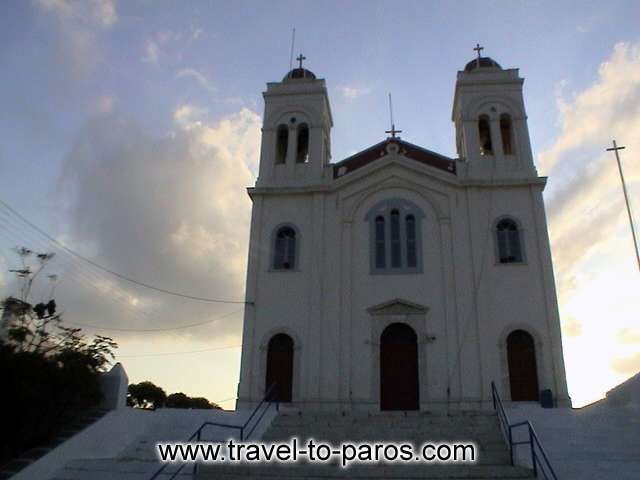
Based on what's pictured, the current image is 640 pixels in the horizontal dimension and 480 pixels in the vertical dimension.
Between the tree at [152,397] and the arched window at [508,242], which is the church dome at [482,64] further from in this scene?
the tree at [152,397]

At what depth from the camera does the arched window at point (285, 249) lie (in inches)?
803

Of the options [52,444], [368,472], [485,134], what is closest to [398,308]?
[485,134]

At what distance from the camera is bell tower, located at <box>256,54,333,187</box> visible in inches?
864

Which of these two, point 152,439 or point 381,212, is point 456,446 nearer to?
point 152,439

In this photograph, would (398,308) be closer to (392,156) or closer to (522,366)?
(522,366)

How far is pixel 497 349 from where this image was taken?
59.8ft

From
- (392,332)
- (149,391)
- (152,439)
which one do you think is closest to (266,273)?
(392,332)

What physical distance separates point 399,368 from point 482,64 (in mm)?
12338

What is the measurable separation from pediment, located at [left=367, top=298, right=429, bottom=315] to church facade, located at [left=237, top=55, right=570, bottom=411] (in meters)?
0.03

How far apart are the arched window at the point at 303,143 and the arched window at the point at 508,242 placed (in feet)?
25.2

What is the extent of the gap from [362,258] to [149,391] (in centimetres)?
2718

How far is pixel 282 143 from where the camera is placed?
23.5m

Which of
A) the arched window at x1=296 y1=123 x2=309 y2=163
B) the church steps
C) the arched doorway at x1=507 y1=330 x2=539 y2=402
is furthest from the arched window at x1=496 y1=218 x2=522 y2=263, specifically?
the church steps

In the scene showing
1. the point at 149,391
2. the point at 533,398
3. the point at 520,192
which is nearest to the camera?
the point at 533,398
